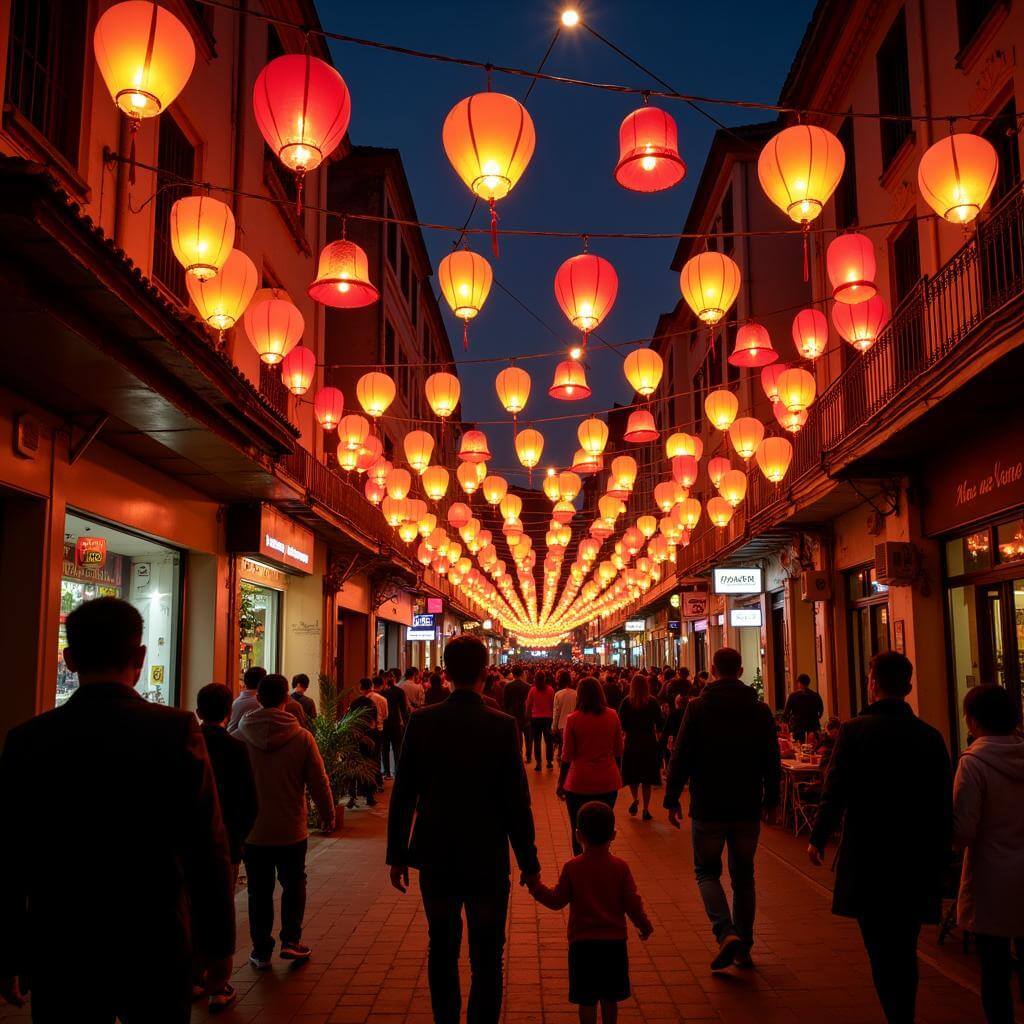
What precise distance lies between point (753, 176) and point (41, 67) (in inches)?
880

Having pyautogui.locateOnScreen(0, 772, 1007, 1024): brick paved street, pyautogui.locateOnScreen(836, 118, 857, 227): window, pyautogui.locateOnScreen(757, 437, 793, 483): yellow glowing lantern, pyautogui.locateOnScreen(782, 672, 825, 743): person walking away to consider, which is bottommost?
pyautogui.locateOnScreen(0, 772, 1007, 1024): brick paved street

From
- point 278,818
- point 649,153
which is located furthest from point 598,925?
point 649,153

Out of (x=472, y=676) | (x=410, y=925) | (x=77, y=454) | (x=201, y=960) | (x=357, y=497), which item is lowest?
(x=410, y=925)

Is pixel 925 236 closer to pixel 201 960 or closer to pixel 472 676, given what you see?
pixel 472 676

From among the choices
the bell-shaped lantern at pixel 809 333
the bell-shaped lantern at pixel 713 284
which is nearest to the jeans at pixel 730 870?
the bell-shaped lantern at pixel 713 284

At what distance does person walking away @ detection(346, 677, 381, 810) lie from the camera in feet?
45.1

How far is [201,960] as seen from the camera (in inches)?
215

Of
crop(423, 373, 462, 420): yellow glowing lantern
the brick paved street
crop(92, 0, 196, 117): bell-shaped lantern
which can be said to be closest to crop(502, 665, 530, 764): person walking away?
crop(423, 373, 462, 420): yellow glowing lantern

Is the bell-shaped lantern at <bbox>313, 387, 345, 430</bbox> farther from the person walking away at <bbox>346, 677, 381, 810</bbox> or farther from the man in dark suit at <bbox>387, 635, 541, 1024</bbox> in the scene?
the man in dark suit at <bbox>387, 635, 541, 1024</bbox>

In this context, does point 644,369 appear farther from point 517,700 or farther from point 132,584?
point 517,700

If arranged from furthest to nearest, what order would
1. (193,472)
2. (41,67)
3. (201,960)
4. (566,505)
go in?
(566,505), (193,472), (41,67), (201,960)

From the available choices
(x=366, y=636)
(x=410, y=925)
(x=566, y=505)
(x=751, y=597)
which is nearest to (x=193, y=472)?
(x=410, y=925)

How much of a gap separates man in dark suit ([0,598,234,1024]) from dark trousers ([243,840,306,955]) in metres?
3.74

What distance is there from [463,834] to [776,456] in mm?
13205
